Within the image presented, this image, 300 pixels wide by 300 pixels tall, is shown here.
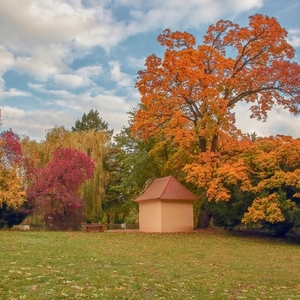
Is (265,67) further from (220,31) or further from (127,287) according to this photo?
(127,287)

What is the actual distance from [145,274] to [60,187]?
653 inches

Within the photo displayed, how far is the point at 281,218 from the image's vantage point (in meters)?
18.9

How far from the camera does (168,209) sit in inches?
Result: 941

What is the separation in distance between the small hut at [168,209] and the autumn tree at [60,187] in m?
4.69

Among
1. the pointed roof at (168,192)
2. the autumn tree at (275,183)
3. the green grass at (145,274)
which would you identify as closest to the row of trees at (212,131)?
the autumn tree at (275,183)

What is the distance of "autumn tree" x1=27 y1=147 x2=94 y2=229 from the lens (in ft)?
79.4

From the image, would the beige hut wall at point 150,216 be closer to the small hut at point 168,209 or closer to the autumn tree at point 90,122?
the small hut at point 168,209

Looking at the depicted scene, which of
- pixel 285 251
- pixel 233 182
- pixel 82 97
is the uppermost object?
pixel 82 97

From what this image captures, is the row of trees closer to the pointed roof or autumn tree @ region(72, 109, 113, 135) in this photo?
the pointed roof

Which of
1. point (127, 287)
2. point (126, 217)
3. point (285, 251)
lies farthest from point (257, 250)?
point (126, 217)

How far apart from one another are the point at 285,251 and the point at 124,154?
58.6 ft

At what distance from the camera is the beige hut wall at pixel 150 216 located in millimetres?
23875

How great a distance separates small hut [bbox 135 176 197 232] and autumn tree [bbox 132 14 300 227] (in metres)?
1.47

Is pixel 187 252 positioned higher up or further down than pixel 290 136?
further down
